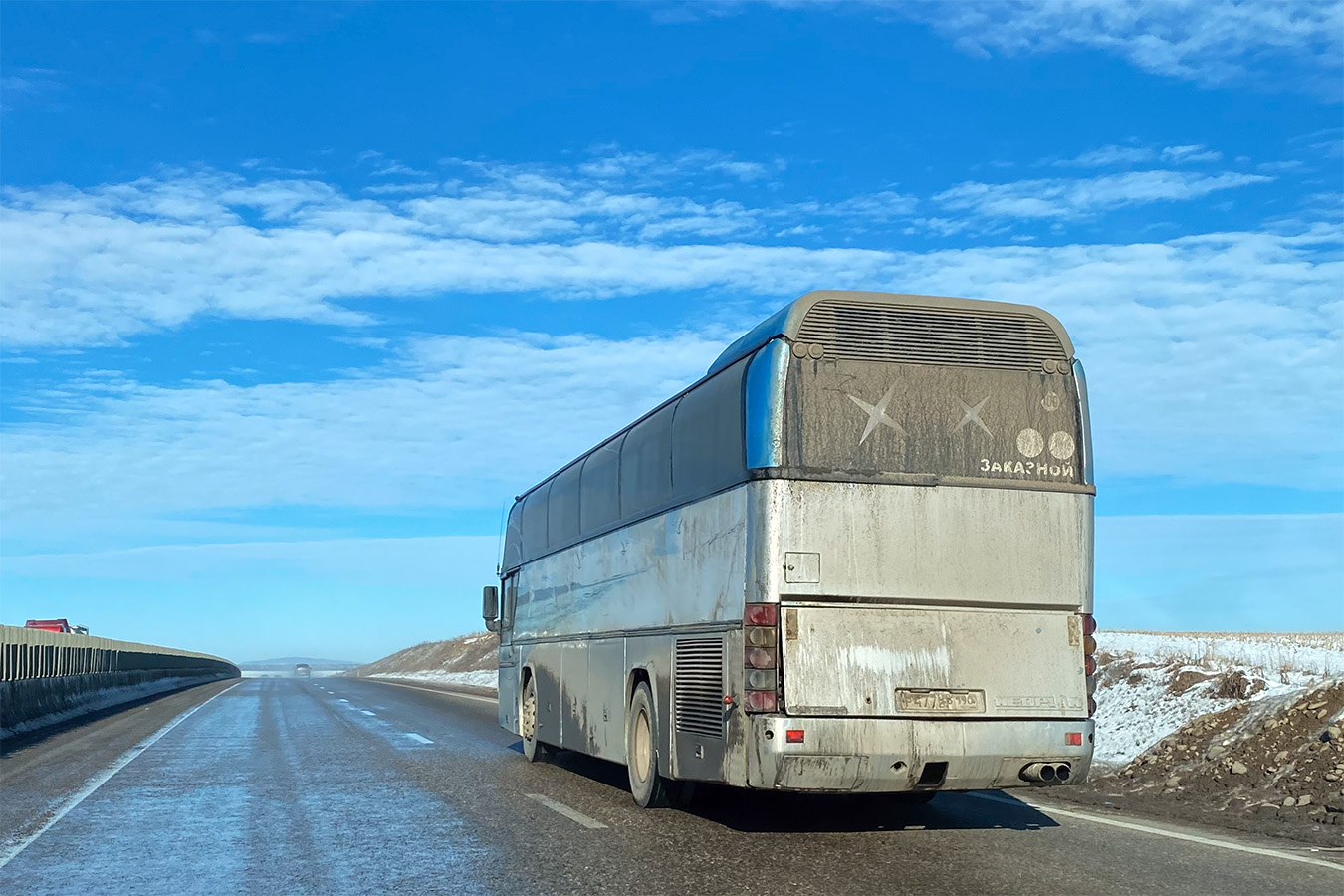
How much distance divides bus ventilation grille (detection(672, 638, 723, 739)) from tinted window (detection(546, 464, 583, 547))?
452 centimetres

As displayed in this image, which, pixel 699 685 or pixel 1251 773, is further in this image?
pixel 1251 773

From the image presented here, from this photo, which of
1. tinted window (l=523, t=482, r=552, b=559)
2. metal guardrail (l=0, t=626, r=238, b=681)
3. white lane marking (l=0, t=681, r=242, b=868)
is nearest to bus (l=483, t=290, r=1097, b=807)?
white lane marking (l=0, t=681, r=242, b=868)

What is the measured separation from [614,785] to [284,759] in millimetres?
5194

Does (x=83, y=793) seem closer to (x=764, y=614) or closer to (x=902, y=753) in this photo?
(x=764, y=614)

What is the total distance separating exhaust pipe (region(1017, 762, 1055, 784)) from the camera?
9375mm

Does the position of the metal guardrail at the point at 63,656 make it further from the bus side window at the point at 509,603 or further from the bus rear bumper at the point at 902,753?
the bus rear bumper at the point at 902,753

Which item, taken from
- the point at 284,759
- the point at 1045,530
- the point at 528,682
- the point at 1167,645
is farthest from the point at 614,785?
the point at 1167,645

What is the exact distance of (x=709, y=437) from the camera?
1027 centimetres

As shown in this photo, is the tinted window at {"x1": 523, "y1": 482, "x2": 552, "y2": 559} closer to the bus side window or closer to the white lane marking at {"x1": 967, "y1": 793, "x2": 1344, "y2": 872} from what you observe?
the bus side window

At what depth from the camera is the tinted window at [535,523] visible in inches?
673

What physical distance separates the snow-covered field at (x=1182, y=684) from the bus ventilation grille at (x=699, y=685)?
6385 millimetres

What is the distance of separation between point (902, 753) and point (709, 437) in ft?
9.24

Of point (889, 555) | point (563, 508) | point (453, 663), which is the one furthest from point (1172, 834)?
point (453, 663)

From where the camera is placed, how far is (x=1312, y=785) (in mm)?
11258
